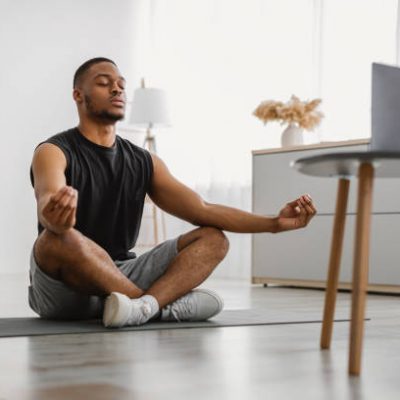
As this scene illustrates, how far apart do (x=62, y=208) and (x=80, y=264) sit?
1.20 ft

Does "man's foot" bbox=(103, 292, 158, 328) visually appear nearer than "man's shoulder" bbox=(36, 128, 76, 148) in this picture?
Yes

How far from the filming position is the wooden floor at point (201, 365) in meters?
1.29

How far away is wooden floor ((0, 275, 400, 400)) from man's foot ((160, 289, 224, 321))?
0.59 ft

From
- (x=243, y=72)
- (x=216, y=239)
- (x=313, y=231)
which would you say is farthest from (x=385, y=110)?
(x=243, y=72)

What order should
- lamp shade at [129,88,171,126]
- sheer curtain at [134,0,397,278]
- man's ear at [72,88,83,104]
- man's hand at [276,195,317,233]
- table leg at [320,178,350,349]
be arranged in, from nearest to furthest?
1. table leg at [320,178,350,349]
2. man's hand at [276,195,317,233]
3. man's ear at [72,88,83,104]
4. sheer curtain at [134,0,397,278]
5. lamp shade at [129,88,171,126]

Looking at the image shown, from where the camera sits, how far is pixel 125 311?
7.14 feet

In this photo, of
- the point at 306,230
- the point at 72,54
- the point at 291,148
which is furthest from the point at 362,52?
the point at 72,54

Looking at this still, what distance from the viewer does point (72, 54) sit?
6.59 meters

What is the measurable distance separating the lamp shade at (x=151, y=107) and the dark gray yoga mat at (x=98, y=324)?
3430 mm

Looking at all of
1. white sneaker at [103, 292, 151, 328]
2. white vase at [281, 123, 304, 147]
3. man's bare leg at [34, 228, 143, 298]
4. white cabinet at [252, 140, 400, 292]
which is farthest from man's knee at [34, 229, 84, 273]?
white vase at [281, 123, 304, 147]

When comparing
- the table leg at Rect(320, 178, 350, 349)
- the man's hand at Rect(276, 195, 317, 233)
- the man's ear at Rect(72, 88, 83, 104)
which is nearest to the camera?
the table leg at Rect(320, 178, 350, 349)

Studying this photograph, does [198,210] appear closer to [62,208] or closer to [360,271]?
[62,208]

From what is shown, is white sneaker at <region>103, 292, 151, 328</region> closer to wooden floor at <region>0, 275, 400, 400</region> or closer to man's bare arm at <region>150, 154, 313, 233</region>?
wooden floor at <region>0, 275, 400, 400</region>

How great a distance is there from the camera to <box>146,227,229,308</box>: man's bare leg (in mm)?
2352
